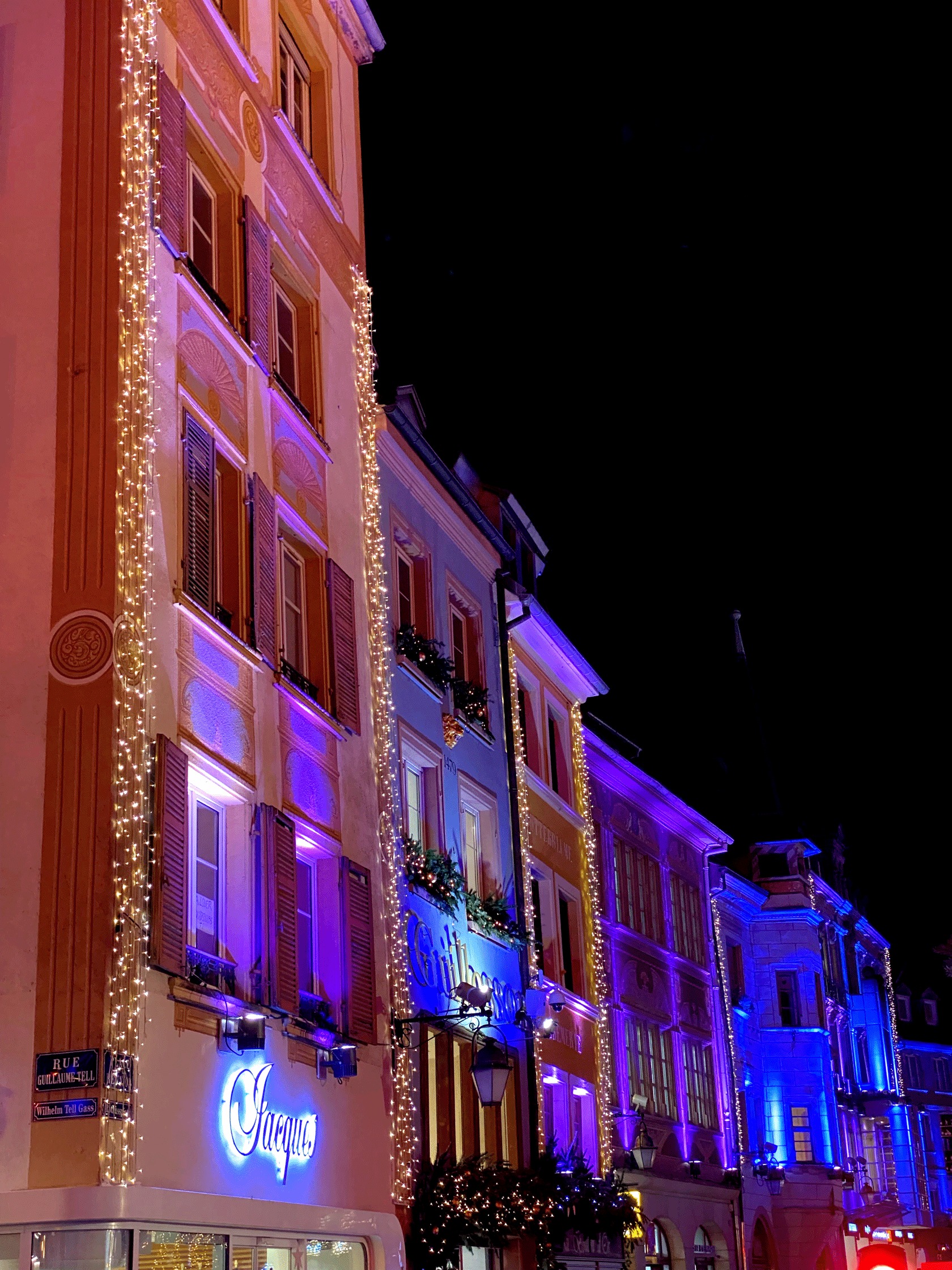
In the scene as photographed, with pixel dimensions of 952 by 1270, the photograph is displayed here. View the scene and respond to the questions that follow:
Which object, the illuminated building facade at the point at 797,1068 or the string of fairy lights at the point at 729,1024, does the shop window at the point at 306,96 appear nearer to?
the string of fairy lights at the point at 729,1024

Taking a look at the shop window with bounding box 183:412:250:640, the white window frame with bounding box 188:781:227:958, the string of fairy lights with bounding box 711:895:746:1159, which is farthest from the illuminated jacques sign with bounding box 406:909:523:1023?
the string of fairy lights with bounding box 711:895:746:1159

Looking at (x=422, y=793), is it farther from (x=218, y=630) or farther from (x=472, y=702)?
(x=218, y=630)

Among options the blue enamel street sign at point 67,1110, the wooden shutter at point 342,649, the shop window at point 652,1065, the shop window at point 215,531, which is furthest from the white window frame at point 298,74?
the shop window at point 652,1065

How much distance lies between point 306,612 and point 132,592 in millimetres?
4448

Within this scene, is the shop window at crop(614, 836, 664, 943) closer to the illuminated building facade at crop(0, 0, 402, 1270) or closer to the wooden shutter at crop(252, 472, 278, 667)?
the illuminated building facade at crop(0, 0, 402, 1270)

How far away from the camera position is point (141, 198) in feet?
46.5

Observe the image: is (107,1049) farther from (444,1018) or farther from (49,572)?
(444,1018)

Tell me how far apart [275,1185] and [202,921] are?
2365 mm

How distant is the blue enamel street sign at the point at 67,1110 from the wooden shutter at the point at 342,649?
6.15 metres

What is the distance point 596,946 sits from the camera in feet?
92.4

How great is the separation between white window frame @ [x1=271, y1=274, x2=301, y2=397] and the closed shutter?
5.09 m

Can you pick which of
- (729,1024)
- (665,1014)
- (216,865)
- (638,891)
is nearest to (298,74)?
(216,865)

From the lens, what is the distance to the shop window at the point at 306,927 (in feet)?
50.4

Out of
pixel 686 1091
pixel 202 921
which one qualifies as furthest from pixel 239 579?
pixel 686 1091
